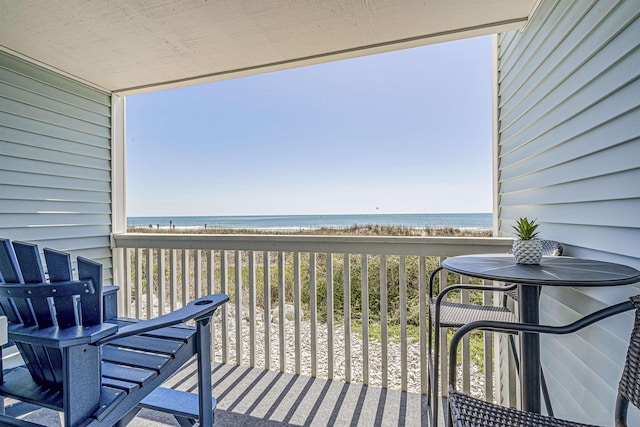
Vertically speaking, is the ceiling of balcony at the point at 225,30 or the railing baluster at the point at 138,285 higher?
the ceiling of balcony at the point at 225,30

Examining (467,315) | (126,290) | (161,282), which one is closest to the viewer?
(467,315)

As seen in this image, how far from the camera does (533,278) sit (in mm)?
1065

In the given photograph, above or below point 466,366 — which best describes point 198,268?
above

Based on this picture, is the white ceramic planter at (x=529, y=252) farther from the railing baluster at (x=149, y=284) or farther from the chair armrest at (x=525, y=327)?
the railing baluster at (x=149, y=284)

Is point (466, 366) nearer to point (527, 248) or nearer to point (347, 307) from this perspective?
point (347, 307)

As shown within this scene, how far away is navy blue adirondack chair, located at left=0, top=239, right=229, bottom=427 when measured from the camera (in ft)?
3.43

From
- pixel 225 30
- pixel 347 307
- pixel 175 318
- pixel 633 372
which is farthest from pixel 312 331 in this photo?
pixel 225 30

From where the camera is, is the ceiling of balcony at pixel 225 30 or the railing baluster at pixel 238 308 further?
the railing baluster at pixel 238 308

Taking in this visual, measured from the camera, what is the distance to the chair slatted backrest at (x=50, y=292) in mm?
1064

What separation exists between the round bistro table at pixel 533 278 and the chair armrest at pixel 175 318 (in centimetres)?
110

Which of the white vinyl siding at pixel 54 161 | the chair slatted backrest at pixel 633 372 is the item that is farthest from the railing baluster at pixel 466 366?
the white vinyl siding at pixel 54 161

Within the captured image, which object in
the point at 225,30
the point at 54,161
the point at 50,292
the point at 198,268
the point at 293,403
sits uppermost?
the point at 225,30

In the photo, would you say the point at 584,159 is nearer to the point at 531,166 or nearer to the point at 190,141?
the point at 531,166

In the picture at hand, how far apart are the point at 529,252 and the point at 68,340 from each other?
176cm
